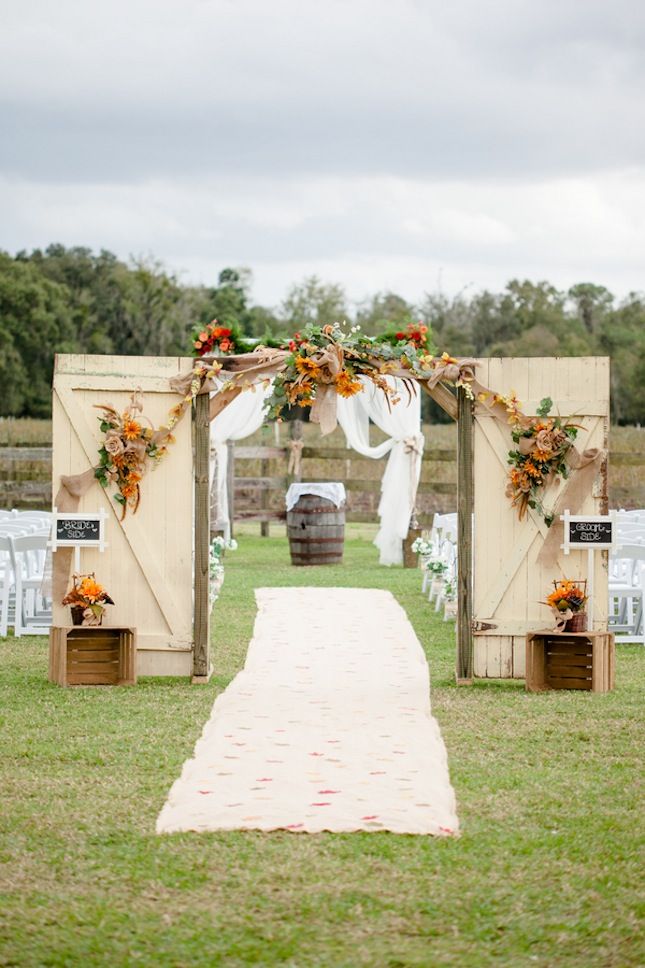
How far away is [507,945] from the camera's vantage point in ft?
13.7

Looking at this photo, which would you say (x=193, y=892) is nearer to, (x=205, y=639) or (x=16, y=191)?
(x=205, y=639)

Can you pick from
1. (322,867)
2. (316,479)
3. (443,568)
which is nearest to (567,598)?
(443,568)

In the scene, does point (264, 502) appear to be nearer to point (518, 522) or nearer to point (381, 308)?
point (518, 522)

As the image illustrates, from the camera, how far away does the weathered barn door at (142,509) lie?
9.35 m

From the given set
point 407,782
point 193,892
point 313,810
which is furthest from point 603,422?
point 193,892

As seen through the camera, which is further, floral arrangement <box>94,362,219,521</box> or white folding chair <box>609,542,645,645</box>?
white folding chair <box>609,542,645,645</box>

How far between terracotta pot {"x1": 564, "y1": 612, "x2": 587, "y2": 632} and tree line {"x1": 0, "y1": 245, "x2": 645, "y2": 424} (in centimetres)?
2892

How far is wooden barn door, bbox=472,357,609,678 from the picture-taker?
30.3 ft

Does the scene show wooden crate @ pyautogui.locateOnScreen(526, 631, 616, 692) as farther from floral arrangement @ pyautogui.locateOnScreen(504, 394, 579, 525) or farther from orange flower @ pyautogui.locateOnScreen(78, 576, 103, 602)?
orange flower @ pyautogui.locateOnScreen(78, 576, 103, 602)

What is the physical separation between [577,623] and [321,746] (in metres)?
2.62

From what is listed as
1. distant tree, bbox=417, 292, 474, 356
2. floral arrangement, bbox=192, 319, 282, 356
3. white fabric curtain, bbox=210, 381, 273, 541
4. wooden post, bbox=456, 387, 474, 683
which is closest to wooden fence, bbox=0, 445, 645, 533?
white fabric curtain, bbox=210, 381, 273, 541

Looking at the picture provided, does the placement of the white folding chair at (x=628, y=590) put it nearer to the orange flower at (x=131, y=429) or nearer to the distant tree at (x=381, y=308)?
the orange flower at (x=131, y=429)

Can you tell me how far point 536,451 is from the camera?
9.17 meters

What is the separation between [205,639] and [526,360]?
2937 mm
